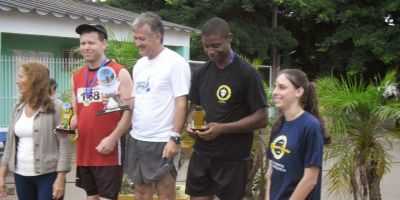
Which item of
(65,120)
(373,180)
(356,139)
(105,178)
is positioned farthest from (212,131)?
(373,180)

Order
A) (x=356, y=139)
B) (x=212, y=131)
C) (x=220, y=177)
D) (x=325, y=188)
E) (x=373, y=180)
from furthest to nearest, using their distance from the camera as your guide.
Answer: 1. (x=325, y=188)
2. (x=373, y=180)
3. (x=356, y=139)
4. (x=220, y=177)
5. (x=212, y=131)

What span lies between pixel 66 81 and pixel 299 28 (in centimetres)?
1232

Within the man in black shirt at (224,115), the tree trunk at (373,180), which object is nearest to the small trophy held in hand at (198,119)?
the man in black shirt at (224,115)

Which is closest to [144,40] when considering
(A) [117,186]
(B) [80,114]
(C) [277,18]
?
(B) [80,114]

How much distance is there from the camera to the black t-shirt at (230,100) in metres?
3.93

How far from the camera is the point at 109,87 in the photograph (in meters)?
4.01

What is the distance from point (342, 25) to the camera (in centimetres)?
1823

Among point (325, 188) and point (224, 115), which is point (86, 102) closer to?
point (224, 115)

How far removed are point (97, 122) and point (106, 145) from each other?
20cm

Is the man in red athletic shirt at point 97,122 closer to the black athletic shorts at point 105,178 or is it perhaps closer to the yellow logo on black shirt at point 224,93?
the black athletic shorts at point 105,178

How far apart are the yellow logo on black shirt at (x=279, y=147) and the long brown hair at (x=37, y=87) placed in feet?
5.86

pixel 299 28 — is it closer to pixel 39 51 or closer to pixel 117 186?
Answer: pixel 39 51

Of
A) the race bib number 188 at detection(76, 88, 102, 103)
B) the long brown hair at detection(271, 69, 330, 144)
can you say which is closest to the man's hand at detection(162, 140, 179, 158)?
the race bib number 188 at detection(76, 88, 102, 103)

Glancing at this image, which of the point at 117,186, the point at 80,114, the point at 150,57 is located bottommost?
the point at 117,186
